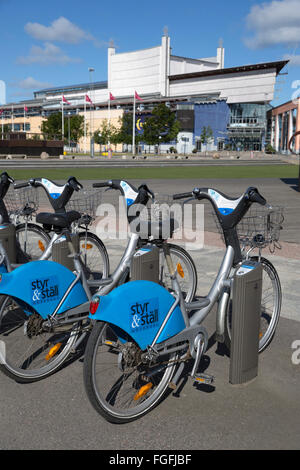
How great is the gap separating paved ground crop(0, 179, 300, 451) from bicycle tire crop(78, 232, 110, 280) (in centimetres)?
138

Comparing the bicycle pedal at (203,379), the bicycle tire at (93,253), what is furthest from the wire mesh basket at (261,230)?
the bicycle tire at (93,253)

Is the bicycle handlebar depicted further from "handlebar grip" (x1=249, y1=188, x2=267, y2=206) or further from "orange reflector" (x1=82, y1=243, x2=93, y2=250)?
"handlebar grip" (x1=249, y1=188, x2=267, y2=206)

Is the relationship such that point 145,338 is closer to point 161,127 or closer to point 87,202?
point 87,202

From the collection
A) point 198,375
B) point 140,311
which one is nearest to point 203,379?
point 198,375

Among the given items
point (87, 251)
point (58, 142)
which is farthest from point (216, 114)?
point (87, 251)

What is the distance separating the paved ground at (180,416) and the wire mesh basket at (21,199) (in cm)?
219

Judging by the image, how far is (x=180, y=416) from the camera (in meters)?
3.09

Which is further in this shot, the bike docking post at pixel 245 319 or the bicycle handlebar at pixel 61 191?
A: the bicycle handlebar at pixel 61 191

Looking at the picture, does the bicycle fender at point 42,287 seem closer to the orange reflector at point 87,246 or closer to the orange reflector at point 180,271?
the orange reflector at point 180,271

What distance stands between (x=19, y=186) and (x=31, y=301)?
6.41 ft

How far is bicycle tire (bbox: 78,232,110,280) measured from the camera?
502 centimetres

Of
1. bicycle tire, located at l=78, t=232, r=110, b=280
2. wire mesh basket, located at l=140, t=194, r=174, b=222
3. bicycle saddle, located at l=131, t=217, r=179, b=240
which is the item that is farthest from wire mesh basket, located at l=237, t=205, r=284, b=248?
bicycle tire, located at l=78, t=232, r=110, b=280

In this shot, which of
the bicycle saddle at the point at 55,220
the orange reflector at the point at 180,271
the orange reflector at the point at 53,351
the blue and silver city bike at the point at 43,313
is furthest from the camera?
the orange reflector at the point at 180,271

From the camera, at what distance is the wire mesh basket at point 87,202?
4637 mm
